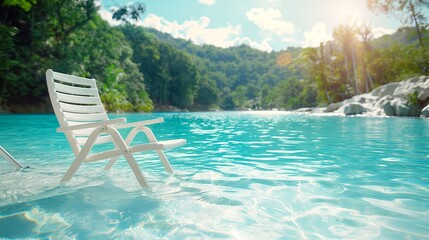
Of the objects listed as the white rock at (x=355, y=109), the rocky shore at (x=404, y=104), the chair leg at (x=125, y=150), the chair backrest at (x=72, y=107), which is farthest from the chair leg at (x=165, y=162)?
the white rock at (x=355, y=109)

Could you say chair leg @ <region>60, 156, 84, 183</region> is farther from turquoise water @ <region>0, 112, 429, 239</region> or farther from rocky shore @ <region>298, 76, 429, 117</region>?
rocky shore @ <region>298, 76, 429, 117</region>

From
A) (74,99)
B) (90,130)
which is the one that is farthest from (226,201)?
(74,99)

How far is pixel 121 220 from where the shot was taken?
2.24 m

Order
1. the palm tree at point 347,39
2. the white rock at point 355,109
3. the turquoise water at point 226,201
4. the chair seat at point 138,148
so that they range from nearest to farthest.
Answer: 1. the turquoise water at point 226,201
2. the chair seat at point 138,148
3. the white rock at point 355,109
4. the palm tree at point 347,39

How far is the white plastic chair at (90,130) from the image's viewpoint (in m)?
2.88

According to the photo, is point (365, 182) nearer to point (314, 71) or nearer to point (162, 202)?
point (162, 202)

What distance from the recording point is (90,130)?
12.0 ft

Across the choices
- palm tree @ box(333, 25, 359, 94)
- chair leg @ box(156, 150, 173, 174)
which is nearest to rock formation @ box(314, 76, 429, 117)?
palm tree @ box(333, 25, 359, 94)

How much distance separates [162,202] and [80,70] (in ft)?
90.7

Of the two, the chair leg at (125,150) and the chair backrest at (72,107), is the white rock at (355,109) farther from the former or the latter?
the chair leg at (125,150)

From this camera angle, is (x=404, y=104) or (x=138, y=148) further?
(x=404, y=104)

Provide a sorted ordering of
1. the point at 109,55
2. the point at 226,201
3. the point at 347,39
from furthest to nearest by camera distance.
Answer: the point at 347,39
the point at 109,55
the point at 226,201

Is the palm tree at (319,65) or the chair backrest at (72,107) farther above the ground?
the palm tree at (319,65)

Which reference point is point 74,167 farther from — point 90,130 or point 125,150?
point 90,130
